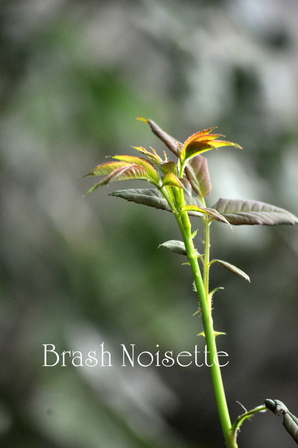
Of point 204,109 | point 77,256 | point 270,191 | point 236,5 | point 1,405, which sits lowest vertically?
point 1,405

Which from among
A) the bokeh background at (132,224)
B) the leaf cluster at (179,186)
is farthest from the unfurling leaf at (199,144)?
the bokeh background at (132,224)

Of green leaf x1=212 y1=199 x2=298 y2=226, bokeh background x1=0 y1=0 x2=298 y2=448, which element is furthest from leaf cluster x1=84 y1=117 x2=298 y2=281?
bokeh background x1=0 y1=0 x2=298 y2=448

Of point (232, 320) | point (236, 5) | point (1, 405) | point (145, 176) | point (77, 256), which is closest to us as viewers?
point (145, 176)

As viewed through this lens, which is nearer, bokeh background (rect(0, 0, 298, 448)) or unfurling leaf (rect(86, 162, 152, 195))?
unfurling leaf (rect(86, 162, 152, 195))

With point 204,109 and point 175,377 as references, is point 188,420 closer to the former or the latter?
point 175,377

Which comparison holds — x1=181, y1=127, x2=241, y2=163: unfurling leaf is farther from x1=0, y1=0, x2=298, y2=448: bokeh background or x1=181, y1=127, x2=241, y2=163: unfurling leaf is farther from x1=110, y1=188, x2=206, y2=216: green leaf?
x1=0, y1=0, x2=298, y2=448: bokeh background

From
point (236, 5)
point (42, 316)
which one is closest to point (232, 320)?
point (42, 316)

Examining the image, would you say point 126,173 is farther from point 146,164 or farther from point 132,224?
point 132,224
